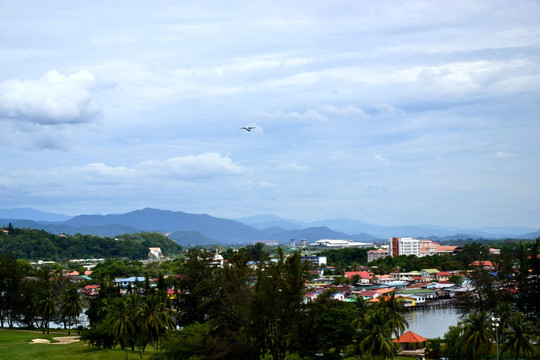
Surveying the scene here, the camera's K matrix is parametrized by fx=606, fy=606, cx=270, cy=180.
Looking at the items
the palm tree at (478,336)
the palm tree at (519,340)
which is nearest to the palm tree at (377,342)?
the palm tree at (478,336)

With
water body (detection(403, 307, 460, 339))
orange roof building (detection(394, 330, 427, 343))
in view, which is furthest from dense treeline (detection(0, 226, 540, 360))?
water body (detection(403, 307, 460, 339))

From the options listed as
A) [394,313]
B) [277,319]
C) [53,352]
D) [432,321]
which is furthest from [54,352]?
[432,321]

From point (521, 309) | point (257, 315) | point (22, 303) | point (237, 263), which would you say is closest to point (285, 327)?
point (257, 315)

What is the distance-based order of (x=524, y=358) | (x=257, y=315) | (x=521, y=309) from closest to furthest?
(x=257, y=315), (x=524, y=358), (x=521, y=309)

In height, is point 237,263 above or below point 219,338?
above

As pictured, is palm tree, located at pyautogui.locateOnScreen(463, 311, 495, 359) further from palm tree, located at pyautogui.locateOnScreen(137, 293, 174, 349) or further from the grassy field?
palm tree, located at pyautogui.locateOnScreen(137, 293, 174, 349)

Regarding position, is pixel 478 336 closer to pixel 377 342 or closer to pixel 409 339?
pixel 377 342

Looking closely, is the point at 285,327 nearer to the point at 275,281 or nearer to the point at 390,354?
the point at 275,281
